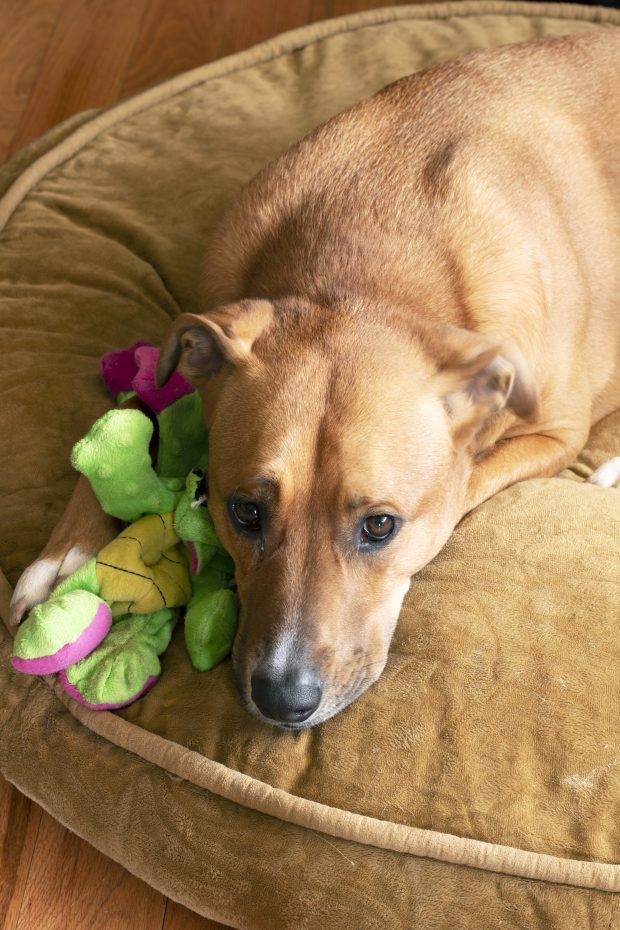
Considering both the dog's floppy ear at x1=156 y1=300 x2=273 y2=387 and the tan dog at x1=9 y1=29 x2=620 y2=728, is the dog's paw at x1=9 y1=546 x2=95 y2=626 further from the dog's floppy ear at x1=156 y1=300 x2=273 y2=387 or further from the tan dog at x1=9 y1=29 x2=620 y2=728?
the dog's floppy ear at x1=156 y1=300 x2=273 y2=387

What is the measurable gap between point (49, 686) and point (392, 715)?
2.61ft

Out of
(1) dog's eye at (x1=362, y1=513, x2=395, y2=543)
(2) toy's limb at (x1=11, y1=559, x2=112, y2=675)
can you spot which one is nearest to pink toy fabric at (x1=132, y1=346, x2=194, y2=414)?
(2) toy's limb at (x1=11, y1=559, x2=112, y2=675)

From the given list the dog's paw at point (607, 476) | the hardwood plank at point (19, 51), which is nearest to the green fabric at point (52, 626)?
the dog's paw at point (607, 476)

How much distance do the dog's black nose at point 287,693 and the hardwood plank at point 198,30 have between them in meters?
3.76

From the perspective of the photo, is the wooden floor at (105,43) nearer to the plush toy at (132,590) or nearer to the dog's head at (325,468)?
the plush toy at (132,590)

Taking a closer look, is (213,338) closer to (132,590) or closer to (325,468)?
(325,468)

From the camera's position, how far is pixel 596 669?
2166 millimetres

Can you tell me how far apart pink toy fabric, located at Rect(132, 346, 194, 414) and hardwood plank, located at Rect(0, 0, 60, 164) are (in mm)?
2363

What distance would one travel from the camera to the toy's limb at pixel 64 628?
2.16 meters

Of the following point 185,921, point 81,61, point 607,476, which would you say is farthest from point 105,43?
point 185,921

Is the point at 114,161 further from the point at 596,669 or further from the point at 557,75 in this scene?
the point at 596,669

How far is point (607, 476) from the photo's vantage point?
2.81m

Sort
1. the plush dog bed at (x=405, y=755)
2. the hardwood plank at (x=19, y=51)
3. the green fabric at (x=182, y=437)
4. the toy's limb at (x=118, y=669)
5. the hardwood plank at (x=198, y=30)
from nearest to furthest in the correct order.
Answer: the plush dog bed at (x=405, y=755) < the toy's limb at (x=118, y=669) < the green fabric at (x=182, y=437) < the hardwood plank at (x=19, y=51) < the hardwood plank at (x=198, y=30)

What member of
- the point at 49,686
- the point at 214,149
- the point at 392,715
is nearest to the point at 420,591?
the point at 392,715
